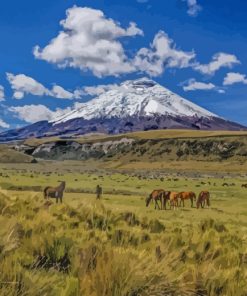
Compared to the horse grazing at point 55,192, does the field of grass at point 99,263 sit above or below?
above

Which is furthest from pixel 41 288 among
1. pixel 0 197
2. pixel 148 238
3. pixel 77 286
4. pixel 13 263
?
pixel 0 197

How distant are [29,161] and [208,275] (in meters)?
163

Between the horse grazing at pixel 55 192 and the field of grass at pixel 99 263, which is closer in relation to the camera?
the field of grass at pixel 99 263

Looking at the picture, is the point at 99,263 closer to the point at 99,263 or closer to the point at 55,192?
the point at 99,263

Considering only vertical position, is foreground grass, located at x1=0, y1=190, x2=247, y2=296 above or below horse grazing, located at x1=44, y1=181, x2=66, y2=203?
above

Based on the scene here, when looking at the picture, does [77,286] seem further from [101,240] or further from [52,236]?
[101,240]

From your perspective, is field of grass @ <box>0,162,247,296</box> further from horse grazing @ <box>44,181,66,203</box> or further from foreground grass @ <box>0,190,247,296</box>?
horse grazing @ <box>44,181,66,203</box>

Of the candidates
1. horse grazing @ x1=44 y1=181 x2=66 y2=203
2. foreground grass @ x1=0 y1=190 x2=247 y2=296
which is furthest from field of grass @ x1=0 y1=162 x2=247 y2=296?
horse grazing @ x1=44 y1=181 x2=66 y2=203

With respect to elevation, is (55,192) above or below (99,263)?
below

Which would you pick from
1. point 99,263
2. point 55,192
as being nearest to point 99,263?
point 99,263

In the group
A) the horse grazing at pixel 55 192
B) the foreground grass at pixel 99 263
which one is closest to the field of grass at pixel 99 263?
the foreground grass at pixel 99 263

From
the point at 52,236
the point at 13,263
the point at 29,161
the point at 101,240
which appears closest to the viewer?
the point at 13,263

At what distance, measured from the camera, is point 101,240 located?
885cm

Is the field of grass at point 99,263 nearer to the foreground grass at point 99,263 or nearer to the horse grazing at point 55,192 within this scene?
A: the foreground grass at point 99,263
